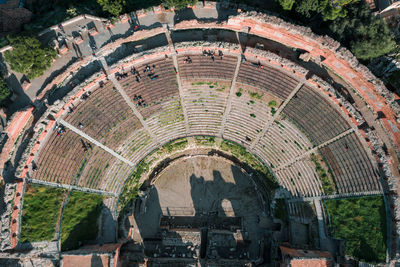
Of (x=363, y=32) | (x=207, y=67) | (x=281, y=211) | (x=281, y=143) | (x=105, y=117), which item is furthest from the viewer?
(x=281, y=211)

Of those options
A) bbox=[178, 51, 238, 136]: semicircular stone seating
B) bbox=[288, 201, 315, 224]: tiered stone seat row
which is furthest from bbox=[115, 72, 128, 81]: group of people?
bbox=[288, 201, 315, 224]: tiered stone seat row

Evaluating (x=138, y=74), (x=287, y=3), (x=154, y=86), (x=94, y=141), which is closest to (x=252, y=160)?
(x=154, y=86)

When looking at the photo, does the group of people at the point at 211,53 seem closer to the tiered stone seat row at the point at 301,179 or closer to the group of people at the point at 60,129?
the tiered stone seat row at the point at 301,179

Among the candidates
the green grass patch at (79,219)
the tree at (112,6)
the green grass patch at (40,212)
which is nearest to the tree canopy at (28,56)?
the tree at (112,6)

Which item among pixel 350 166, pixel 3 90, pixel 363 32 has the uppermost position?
pixel 363 32

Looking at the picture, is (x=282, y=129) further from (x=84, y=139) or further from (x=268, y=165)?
(x=84, y=139)

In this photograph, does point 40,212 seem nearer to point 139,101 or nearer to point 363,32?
point 139,101

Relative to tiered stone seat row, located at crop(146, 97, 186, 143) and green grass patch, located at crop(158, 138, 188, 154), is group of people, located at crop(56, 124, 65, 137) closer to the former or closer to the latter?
tiered stone seat row, located at crop(146, 97, 186, 143)
